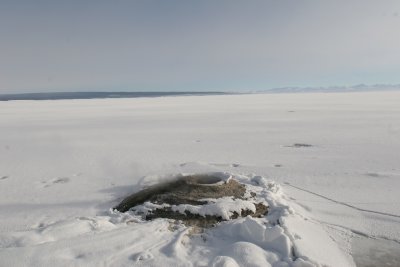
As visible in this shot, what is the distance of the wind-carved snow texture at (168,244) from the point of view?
3582 mm

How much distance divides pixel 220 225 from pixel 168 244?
0.82 m

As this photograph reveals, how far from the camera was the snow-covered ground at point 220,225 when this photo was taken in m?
3.79

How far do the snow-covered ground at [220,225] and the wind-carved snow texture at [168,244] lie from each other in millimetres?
13

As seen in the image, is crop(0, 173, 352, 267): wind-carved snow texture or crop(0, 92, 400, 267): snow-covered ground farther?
crop(0, 92, 400, 267): snow-covered ground

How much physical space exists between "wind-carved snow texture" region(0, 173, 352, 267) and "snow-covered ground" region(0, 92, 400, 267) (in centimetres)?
1

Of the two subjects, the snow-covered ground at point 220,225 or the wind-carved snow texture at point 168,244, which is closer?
the wind-carved snow texture at point 168,244

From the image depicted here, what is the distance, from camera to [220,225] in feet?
14.9

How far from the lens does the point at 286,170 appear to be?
8.11 meters

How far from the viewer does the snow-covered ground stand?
3.79 meters

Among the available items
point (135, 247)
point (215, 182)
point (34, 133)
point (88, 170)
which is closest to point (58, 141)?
point (34, 133)

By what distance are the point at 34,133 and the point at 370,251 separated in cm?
1456

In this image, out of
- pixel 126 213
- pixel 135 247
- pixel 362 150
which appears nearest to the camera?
pixel 135 247

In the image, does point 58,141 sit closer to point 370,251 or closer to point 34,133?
point 34,133

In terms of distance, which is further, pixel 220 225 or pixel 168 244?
pixel 220 225
